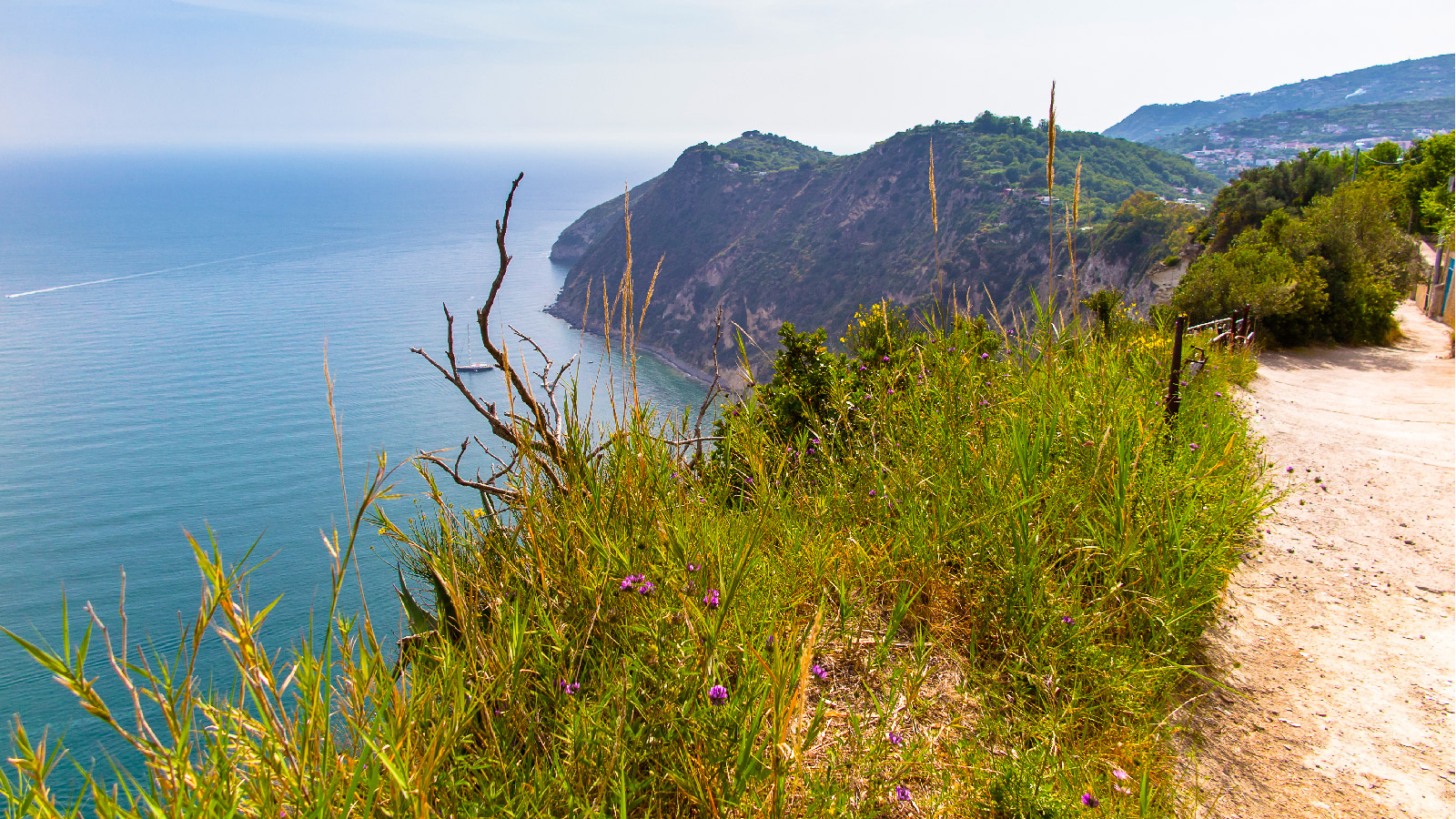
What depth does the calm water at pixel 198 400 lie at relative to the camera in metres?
39.2

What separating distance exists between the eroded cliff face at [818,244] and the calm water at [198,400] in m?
10.2

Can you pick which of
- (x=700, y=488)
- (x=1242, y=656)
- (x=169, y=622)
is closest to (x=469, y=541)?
(x=700, y=488)

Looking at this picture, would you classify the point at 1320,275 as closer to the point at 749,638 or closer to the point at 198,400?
the point at 749,638

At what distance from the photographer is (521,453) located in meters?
1.95

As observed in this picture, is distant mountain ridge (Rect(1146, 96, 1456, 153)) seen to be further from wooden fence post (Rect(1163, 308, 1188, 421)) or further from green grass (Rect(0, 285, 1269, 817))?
green grass (Rect(0, 285, 1269, 817))

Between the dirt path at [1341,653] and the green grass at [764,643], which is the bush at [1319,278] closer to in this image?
the dirt path at [1341,653]

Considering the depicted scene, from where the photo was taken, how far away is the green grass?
1.23m

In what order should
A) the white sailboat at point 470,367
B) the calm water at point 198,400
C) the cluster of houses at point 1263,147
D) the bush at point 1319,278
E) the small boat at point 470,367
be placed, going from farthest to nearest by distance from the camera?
1. the cluster of houses at point 1263,147
2. the calm water at point 198,400
3. the white sailboat at point 470,367
4. the small boat at point 470,367
5. the bush at point 1319,278

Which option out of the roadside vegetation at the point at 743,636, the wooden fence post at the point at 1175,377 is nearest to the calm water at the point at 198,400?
the roadside vegetation at the point at 743,636

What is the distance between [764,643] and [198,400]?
75839 millimetres

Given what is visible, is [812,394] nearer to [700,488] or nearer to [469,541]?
[700,488]

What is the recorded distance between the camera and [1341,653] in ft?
A: 9.24

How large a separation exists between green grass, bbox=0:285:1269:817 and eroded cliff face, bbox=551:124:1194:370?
5690cm

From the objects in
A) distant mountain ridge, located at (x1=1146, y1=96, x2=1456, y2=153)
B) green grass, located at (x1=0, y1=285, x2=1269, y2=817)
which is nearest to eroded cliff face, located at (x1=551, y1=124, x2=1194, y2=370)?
green grass, located at (x1=0, y1=285, x2=1269, y2=817)
